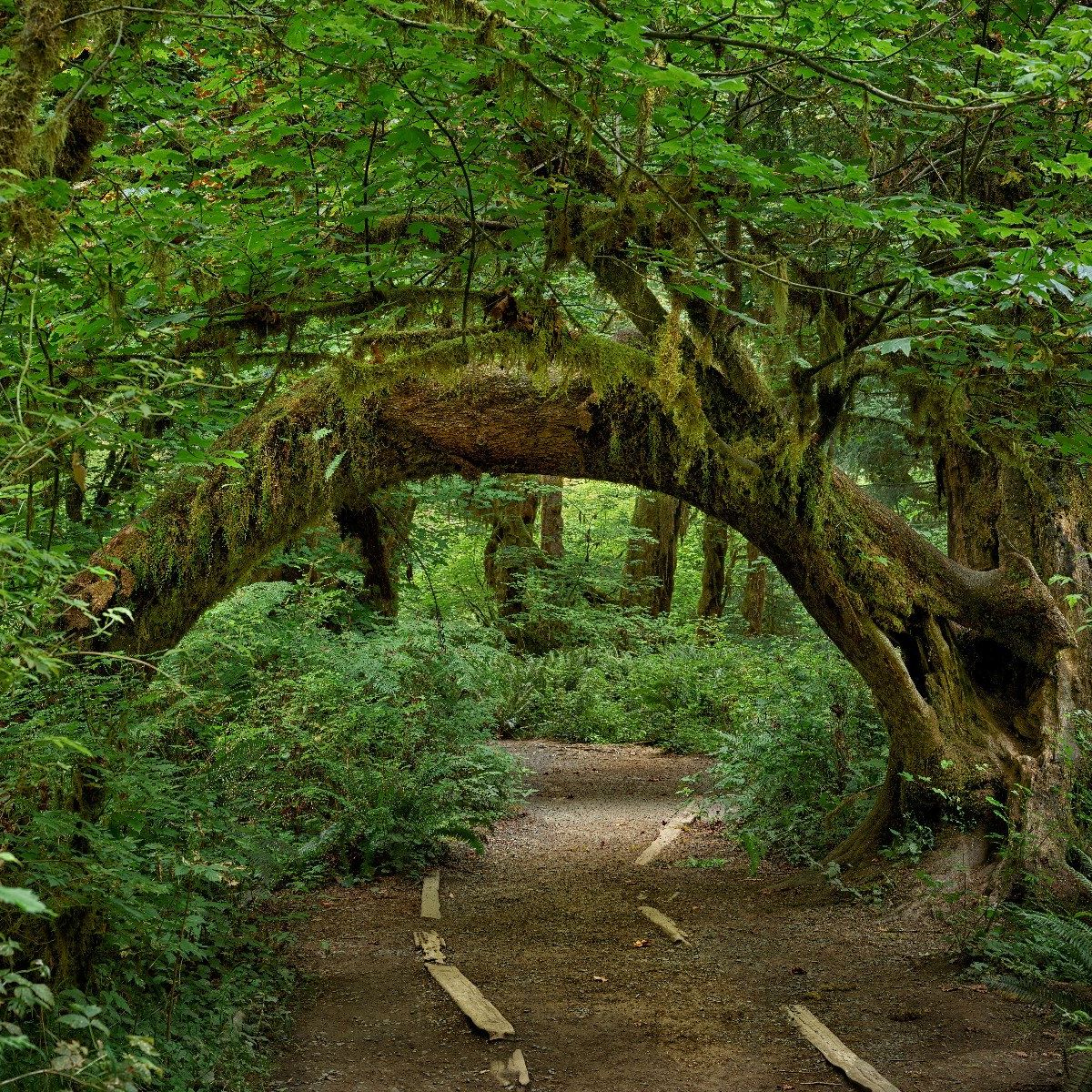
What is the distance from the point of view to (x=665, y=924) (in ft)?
23.4

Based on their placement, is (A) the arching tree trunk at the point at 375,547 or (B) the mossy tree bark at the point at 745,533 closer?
(B) the mossy tree bark at the point at 745,533

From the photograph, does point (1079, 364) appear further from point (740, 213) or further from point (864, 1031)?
point (864, 1031)

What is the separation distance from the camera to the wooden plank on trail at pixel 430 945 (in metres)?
6.36

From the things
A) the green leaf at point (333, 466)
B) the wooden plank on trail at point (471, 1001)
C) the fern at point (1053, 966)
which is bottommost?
the wooden plank on trail at point (471, 1001)

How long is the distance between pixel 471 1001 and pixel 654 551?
16.3 meters

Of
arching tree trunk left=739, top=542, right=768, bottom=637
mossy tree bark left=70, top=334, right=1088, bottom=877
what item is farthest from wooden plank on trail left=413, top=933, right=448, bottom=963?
arching tree trunk left=739, top=542, right=768, bottom=637

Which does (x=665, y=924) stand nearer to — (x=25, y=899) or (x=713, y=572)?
(x=25, y=899)

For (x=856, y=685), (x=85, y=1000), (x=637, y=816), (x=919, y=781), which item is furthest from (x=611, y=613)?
(x=85, y=1000)

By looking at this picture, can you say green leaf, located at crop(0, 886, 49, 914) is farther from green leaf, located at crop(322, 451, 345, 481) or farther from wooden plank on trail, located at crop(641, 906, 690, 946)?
wooden plank on trail, located at crop(641, 906, 690, 946)

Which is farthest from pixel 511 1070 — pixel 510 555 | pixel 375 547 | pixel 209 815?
pixel 510 555

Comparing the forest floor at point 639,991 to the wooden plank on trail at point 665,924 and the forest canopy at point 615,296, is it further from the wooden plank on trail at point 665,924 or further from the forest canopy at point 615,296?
the forest canopy at point 615,296

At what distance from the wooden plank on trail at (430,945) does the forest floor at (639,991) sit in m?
0.08

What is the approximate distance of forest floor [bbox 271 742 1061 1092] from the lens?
4.80m

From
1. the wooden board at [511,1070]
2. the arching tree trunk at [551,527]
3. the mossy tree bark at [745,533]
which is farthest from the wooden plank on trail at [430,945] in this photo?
the arching tree trunk at [551,527]
